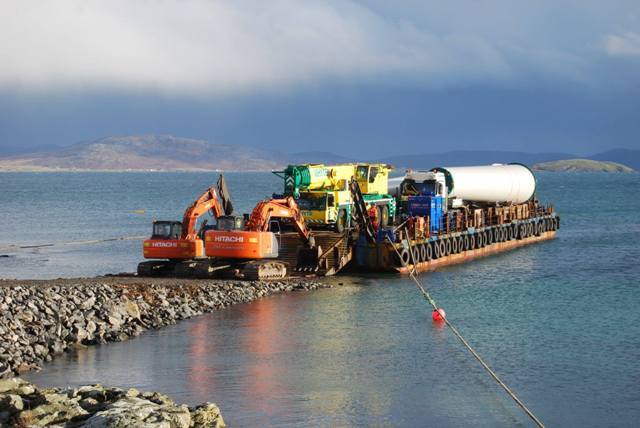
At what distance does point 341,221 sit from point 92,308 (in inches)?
699

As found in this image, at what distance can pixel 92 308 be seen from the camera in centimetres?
3238

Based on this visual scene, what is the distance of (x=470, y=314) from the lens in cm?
3772

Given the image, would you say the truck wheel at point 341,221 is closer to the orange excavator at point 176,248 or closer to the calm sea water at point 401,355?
the calm sea water at point 401,355

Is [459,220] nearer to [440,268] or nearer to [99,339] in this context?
[440,268]

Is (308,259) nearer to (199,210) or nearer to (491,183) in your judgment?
(199,210)

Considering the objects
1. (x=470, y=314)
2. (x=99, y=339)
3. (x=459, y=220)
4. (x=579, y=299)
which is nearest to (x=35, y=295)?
(x=99, y=339)

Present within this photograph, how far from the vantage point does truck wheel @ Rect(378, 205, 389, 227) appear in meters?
50.5

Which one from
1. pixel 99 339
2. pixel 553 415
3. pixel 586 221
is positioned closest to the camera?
pixel 553 415

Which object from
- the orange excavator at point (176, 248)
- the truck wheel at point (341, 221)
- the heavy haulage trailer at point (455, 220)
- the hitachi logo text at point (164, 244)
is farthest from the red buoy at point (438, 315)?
the hitachi logo text at point (164, 244)

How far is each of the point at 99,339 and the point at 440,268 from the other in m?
24.5

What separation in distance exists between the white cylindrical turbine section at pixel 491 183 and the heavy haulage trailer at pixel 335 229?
134 millimetres

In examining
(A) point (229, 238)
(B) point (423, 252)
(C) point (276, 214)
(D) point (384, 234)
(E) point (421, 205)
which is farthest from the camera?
(E) point (421, 205)

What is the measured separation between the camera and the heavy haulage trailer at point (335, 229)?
4156cm

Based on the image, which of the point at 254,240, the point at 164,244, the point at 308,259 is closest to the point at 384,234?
the point at 308,259
